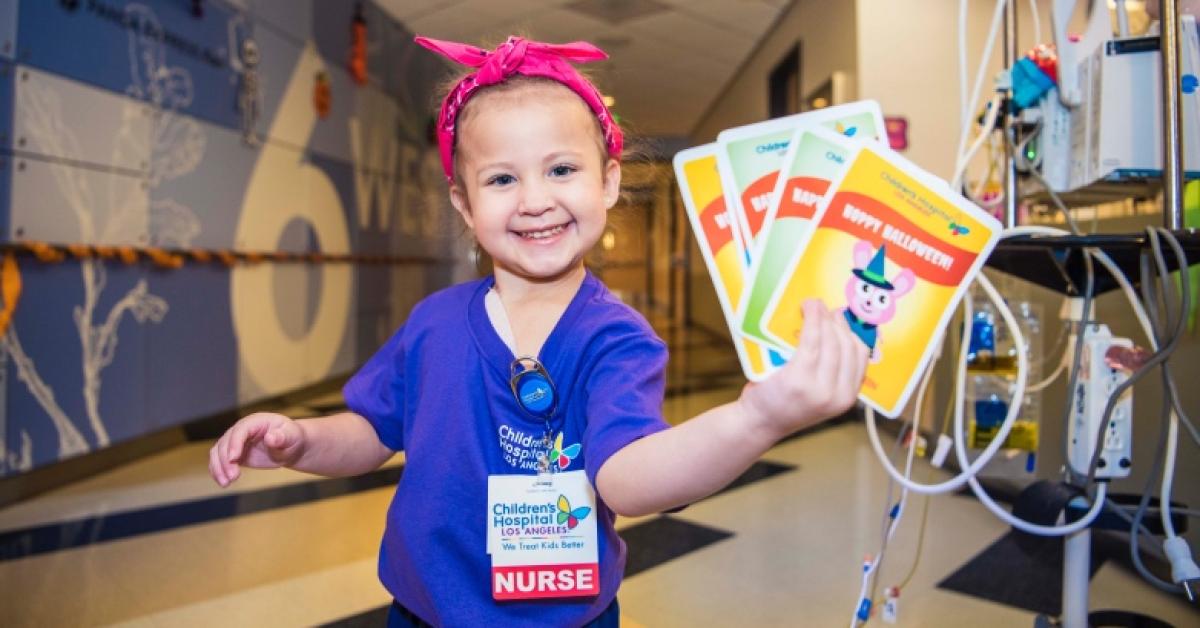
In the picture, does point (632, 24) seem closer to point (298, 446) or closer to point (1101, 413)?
point (1101, 413)

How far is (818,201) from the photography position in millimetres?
727

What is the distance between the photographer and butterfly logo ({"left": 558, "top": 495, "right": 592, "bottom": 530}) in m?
0.75

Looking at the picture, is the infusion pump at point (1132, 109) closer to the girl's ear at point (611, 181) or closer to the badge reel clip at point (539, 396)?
the girl's ear at point (611, 181)

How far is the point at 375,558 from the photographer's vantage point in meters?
1.86

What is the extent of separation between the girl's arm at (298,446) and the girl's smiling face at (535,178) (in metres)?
0.27

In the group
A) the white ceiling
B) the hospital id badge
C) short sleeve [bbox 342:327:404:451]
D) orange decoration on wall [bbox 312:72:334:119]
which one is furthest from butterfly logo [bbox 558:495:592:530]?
the white ceiling

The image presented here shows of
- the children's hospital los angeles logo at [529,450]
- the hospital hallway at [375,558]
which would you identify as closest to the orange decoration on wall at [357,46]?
the hospital hallway at [375,558]

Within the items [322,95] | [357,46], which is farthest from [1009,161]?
→ [357,46]

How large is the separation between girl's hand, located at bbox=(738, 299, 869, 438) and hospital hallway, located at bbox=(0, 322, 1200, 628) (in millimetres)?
1096

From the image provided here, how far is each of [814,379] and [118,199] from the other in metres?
2.86

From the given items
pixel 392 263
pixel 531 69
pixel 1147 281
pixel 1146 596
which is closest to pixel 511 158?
pixel 531 69

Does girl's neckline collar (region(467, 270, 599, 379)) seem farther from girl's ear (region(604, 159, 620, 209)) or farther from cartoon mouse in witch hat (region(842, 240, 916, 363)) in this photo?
cartoon mouse in witch hat (region(842, 240, 916, 363))

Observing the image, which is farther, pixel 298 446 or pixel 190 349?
pixel 190 349

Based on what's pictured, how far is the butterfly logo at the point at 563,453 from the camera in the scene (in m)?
0.76
